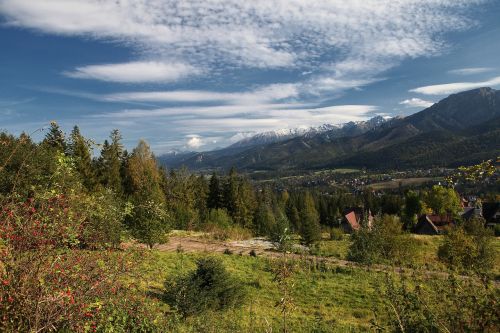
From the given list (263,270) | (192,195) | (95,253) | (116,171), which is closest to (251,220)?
(192,195)

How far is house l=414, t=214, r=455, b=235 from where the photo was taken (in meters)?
64.8

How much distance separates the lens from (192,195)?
6819 centimetres

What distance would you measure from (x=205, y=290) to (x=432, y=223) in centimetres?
6498

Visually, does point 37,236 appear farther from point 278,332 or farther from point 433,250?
point 433,250

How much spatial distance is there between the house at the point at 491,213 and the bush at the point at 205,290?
7831 cm

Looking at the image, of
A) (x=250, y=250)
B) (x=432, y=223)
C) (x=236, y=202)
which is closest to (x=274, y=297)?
(x=250, y=250)

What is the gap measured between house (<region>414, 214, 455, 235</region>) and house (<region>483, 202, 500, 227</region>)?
12.3 metres

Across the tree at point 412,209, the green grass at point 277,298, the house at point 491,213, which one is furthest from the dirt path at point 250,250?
the house at point 491,213

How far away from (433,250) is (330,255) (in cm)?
1449

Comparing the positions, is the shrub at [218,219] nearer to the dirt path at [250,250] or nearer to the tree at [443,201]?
the dirt path at [250,250]

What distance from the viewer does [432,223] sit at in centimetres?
6669

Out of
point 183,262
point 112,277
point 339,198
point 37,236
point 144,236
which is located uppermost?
point 37,236

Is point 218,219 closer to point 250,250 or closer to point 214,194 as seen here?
point 214,194

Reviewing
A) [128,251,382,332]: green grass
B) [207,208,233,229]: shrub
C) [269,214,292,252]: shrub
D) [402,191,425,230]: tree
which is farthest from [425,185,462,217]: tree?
[128,251,382,332]: green grass
